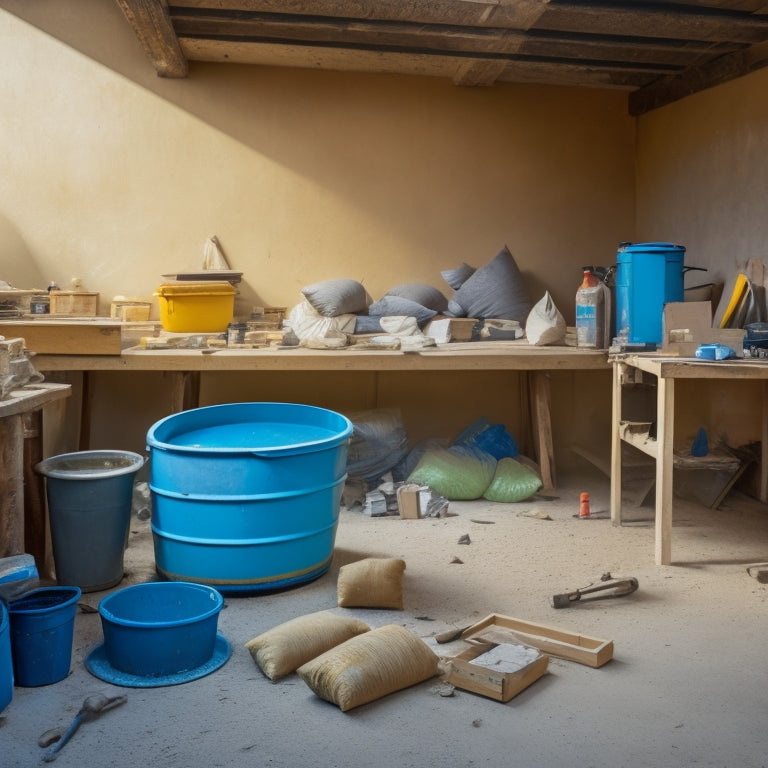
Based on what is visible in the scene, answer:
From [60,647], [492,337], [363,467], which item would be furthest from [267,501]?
[492,337]

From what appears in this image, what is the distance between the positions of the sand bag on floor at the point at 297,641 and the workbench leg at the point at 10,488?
40.8 inches

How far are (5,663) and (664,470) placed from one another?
2683mm

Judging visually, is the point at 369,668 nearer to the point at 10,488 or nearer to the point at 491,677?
the point at 491,677

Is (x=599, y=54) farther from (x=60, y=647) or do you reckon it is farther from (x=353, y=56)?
(x=60, y=647)

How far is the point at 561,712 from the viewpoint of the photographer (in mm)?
2439

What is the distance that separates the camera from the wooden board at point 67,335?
414cm

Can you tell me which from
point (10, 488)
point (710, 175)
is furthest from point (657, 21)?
point (10, 488)

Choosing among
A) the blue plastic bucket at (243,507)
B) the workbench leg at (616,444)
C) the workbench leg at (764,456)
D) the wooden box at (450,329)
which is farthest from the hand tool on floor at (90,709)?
the workbench leg at (764,456)

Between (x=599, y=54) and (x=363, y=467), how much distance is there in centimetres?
286

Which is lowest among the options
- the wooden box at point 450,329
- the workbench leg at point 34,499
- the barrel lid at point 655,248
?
the workbench leg at point 34,499

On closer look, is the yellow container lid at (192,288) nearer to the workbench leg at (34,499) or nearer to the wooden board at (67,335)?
the wooden board at (67,335)

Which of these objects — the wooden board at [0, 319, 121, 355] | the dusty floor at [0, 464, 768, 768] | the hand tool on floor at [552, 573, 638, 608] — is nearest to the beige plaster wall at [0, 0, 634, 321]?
the wooden board at [0, 319, 121, 355]

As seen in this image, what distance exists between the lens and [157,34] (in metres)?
4.57

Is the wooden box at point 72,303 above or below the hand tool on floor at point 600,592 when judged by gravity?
above
